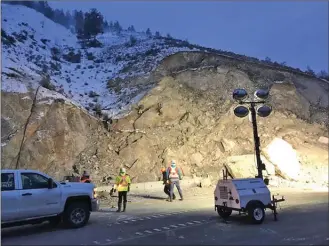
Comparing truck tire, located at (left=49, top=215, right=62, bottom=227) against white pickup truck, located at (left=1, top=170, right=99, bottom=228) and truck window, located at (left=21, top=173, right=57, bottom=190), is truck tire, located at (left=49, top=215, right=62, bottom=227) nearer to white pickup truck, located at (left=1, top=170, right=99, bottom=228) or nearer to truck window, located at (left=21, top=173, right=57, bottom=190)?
white pickup truck, located at (left=1, top=170, right=99, bottom=228)

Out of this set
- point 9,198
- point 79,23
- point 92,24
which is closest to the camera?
point 9,198

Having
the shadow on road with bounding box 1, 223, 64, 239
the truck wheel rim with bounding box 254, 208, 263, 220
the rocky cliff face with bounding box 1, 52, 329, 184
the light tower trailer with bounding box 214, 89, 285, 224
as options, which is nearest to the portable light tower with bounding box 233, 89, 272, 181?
the light tower trailer with bounding box 214, 89, 285, 224

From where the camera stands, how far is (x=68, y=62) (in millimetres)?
36438

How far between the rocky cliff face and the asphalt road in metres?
9.29

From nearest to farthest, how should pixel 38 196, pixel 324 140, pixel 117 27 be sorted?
pixel 38 196 → pixel 324 140 → pixel 117 27

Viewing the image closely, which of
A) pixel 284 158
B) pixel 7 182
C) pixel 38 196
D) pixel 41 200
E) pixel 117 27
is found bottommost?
pixel 41 200

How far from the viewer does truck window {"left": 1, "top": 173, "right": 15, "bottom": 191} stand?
28.1 feet

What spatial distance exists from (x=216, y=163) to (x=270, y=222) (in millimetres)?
13407

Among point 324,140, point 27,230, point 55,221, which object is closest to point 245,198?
point 55,221

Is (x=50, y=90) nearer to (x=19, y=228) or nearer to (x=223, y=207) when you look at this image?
(x=19, y=228)

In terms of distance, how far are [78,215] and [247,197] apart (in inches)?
195

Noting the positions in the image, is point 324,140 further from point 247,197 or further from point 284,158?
point 247,197

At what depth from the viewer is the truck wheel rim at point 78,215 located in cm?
978

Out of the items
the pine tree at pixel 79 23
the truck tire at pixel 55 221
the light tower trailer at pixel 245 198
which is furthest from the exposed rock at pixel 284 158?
the pine tree at pixel 79 23
